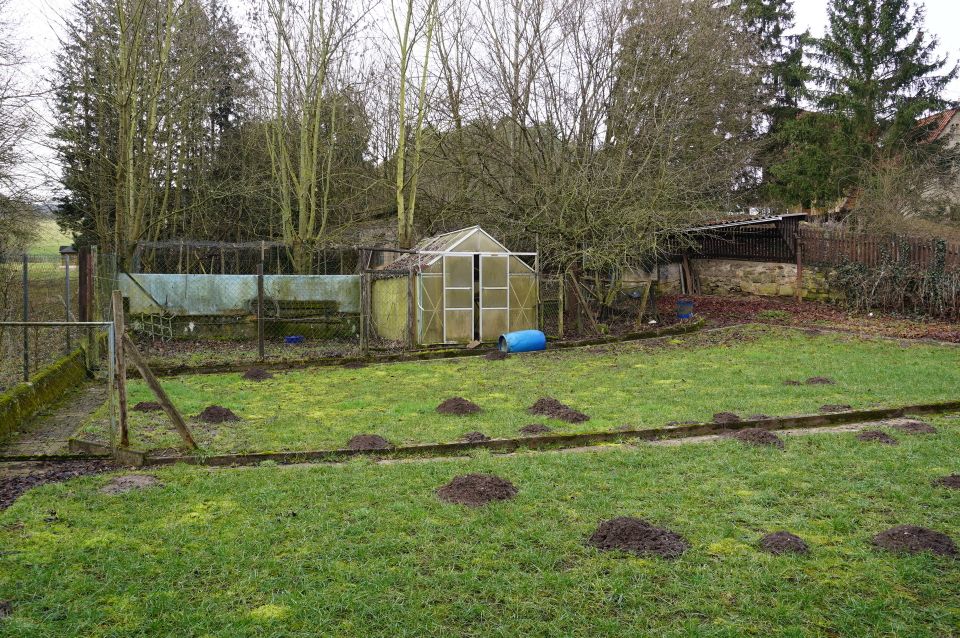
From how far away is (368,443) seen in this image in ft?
24.2

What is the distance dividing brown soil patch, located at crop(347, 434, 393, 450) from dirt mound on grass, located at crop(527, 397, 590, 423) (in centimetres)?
235

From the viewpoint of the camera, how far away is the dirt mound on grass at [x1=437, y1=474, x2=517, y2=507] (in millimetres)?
→ 5594

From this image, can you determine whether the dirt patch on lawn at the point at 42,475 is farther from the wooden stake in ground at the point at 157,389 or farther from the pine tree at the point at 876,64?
the pine tree at the point at 876,64

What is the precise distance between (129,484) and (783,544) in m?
5.28

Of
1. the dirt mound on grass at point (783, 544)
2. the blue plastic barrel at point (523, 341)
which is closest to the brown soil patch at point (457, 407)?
the dirt mound on grass at point (783, 544)

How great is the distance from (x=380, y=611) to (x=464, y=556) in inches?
33.9

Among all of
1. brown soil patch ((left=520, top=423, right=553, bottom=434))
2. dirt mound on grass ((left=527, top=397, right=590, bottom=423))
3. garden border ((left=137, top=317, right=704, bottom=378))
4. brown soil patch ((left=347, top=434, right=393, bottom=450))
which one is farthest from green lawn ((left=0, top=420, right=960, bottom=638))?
garden border ((left=137, top=317, right=704, bottom=378))

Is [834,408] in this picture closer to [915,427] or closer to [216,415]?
[915,427]

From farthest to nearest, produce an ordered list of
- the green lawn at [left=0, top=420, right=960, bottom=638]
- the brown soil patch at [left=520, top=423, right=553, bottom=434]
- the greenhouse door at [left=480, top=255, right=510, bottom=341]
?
the greenhouse door at [left=480, top=255, right=510, bottom=341] → the brown soil patch at [left=520, top=423, right=553, bottom=434] → the green lawn at [left=0, top=420, right=960, bottom=638]

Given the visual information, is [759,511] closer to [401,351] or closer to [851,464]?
[851,464]

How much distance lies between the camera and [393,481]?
20.3 feet

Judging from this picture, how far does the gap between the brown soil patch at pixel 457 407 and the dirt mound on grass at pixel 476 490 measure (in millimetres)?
3151

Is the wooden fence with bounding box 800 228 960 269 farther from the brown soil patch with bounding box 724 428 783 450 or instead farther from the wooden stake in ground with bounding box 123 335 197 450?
the wooden stake in ground with bounding box 123 335 197 450

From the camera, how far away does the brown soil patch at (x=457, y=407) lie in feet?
30.2
